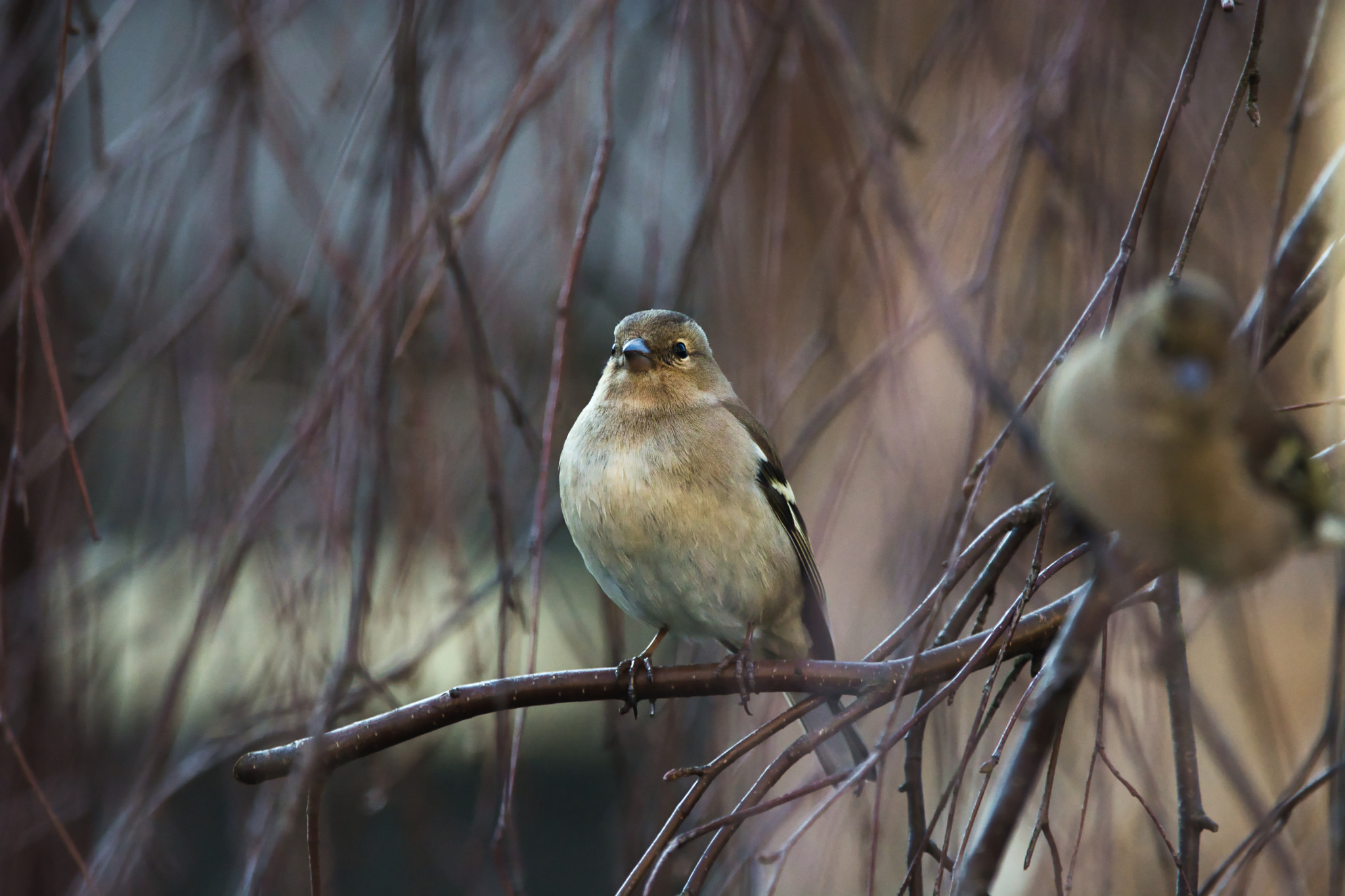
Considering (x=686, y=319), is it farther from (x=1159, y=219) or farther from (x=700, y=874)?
(x=700, y=874)

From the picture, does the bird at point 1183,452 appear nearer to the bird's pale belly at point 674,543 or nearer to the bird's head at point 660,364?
the bird's pale belly at point 674,543

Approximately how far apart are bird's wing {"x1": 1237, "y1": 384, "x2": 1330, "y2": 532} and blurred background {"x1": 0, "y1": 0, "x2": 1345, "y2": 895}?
0.25m

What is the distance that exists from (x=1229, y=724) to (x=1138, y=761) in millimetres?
3314

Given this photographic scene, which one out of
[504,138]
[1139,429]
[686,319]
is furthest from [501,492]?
[686,319]

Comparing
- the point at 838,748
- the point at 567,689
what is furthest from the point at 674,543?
the point at 838,748

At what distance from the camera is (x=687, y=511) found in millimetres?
2355

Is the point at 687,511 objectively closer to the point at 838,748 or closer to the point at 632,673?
the point at 632,673

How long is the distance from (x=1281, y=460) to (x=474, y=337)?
903mm

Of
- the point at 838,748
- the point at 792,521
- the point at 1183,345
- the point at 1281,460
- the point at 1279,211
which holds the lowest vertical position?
the point at 838,748

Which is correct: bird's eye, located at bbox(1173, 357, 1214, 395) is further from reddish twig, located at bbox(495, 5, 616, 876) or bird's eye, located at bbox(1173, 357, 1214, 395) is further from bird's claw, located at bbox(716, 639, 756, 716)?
bird's claw, located at bbox(716, 639, 756, 716)

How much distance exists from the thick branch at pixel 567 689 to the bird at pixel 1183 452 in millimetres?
509

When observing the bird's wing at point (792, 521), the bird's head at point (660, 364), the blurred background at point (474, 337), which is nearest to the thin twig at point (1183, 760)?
the blurred background at point (474, 337)

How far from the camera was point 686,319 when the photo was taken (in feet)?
9.09

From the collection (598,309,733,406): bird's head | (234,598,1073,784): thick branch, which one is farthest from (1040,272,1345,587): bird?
(598,309,733,406): bird's head
